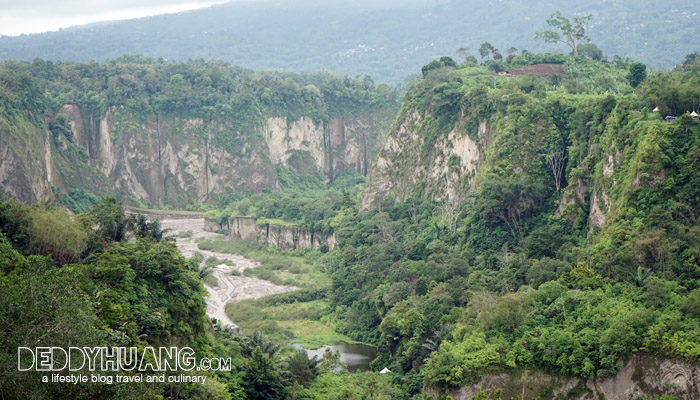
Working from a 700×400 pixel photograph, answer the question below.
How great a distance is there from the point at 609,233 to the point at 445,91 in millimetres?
24787

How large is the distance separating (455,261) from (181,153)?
194 ft

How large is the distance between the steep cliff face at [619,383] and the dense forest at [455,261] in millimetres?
159

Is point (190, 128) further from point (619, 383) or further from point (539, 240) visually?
point (619, 383)

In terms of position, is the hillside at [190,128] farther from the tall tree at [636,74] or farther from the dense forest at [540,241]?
the tall tree at [636,74]

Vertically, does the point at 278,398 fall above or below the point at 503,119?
below

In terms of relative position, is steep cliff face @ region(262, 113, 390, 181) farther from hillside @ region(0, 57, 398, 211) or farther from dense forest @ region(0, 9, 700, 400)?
dense forest @ region(0, 9, 700, 400)

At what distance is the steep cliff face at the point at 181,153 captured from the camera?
95562 mm

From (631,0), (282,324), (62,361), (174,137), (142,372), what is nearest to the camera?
(62,361)

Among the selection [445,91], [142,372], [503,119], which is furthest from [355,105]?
[142,372]

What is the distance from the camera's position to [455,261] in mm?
49531

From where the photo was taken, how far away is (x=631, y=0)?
183 meters

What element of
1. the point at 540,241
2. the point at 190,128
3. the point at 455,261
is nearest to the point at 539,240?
the point at 540,241

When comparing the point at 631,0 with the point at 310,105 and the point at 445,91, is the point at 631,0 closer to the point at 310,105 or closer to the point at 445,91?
the point at 310,105

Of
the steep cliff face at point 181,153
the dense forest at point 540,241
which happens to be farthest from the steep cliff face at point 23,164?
the dense forest at point 540,241
